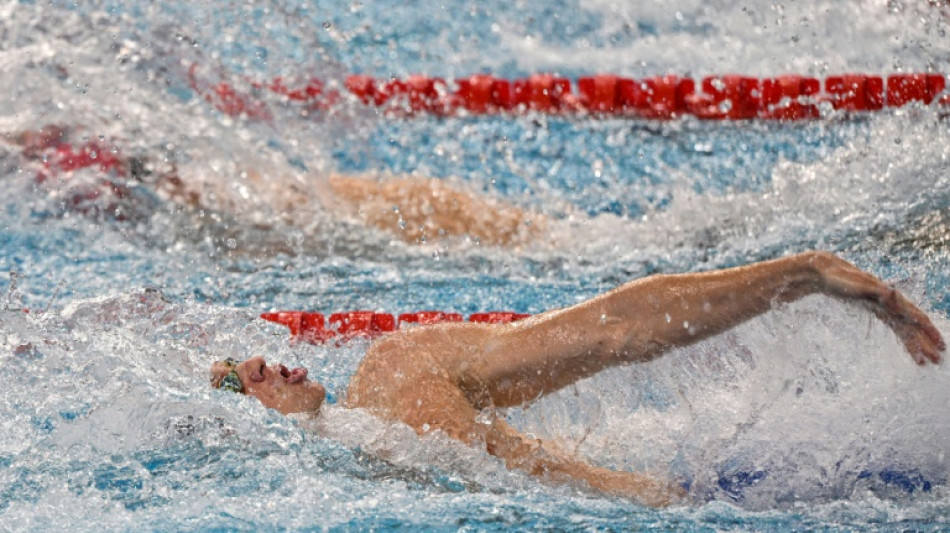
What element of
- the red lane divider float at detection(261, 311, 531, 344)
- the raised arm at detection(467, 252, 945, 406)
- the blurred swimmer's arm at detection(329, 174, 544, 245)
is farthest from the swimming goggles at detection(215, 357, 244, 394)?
the blurred swimmer's arm at detection(329, 174, 544, 245)

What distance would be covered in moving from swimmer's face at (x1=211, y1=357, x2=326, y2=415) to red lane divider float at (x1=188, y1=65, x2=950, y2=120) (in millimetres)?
2741

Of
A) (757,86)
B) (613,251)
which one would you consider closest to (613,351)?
(613,251)

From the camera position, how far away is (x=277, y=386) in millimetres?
1803

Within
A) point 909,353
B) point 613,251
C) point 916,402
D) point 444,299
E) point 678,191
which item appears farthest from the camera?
point 678,191

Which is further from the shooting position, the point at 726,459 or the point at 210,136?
the point at 210,136

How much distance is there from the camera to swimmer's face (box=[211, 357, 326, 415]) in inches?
70.9

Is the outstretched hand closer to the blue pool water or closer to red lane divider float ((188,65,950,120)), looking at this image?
the blue pool water

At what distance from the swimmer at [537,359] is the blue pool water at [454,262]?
46 mm

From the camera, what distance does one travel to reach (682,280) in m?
1.79

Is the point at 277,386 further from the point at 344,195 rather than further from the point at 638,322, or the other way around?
the point at 344,195

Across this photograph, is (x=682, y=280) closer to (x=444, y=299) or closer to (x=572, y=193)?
(x=444, y=299)

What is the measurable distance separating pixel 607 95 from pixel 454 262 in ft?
4.07

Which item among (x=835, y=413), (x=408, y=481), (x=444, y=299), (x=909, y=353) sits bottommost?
(x=444, y=299)

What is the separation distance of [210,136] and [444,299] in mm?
1492
